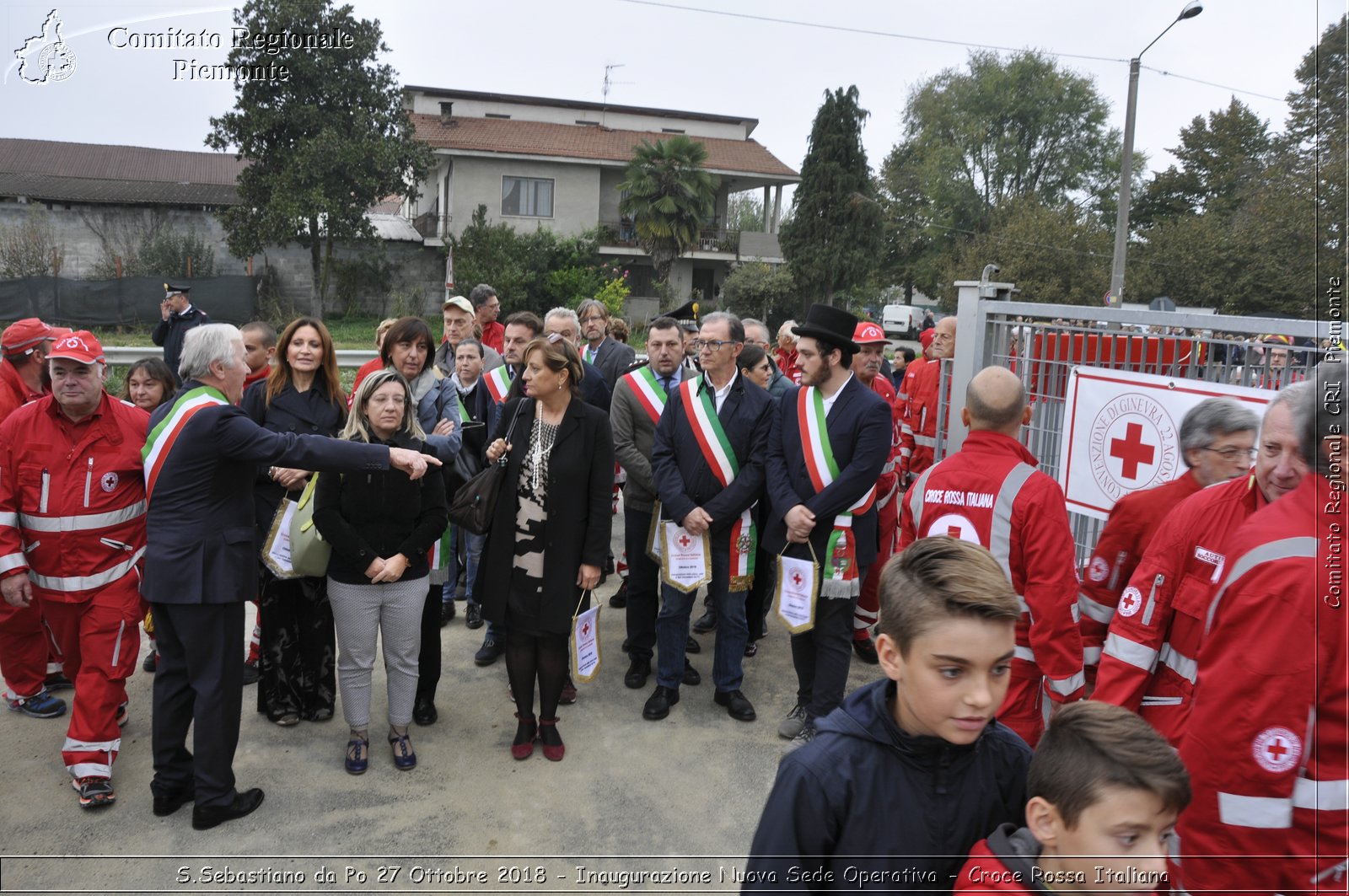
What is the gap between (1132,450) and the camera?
3854 millimetres

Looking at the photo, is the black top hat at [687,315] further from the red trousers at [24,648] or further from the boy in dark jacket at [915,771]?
the boy in dark jacket at [915,771]

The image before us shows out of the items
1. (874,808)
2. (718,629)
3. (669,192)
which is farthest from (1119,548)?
(669,192)

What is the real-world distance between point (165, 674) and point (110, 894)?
0.86 meters

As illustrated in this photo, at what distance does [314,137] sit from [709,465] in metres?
25.5

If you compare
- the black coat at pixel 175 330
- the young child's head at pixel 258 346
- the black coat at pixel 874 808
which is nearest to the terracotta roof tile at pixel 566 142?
the black coat at pixel 175 330

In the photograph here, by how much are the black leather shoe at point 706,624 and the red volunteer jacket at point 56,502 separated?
3723 mm

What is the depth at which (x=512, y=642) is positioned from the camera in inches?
175

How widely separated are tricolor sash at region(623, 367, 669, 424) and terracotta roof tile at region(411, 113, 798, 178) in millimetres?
29205

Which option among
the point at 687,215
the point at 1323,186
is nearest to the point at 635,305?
the point at 687,215

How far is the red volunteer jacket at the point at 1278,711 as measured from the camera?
1896 mm

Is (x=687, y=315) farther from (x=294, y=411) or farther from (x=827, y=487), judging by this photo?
(x=294, y=411)

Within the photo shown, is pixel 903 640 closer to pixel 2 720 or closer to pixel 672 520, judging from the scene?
pixel 672 520

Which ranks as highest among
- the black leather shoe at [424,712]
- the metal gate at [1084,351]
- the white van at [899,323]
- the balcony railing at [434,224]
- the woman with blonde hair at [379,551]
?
the balcony railing at [434,224]

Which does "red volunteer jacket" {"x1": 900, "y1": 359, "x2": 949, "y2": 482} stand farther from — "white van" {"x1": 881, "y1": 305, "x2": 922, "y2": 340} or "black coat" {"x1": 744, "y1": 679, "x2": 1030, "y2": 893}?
"white van" {"x1": 881, "y1": 305, "x2": 922, "y2": 340}
